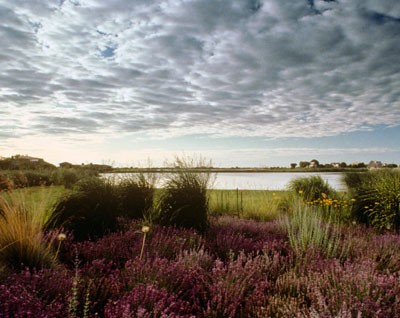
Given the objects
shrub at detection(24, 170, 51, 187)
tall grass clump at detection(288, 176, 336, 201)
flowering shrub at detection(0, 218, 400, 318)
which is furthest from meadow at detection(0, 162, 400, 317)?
shrub at detection(24, 170, 51, 187)

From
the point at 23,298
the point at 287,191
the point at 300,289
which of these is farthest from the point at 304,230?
the point at 287,191

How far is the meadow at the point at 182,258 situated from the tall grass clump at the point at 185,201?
21 mm

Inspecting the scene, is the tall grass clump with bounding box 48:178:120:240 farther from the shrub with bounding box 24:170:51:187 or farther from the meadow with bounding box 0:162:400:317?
the shrub with bounding box 24:170:51:187

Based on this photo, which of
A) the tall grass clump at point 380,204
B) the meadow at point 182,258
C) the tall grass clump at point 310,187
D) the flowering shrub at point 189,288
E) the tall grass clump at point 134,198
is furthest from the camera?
the tall grass clump at point 310,187

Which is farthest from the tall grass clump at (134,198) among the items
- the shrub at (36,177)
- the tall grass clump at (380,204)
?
the shrub at (36,177)

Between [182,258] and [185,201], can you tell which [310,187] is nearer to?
[185,201]

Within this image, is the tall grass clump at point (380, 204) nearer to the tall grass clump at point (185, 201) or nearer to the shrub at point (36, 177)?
the tall grass clump at point (185, 201)

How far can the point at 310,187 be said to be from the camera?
1325 cm

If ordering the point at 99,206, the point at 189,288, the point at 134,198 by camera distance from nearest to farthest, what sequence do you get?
1. the point at 189,288
2. the point at 99,206
3. the point at 134,198

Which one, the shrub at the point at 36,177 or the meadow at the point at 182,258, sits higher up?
the shrub at the point at 36,177

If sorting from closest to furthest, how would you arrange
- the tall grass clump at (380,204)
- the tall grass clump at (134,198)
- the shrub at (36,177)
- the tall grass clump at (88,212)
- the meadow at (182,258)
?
the meadow at (182,258), the tall grass clump at (88,212), the tall grass clump at (134,198), the tall grass clump at (380,204), the shrub at (36,177)

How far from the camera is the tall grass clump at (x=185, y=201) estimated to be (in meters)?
6.90

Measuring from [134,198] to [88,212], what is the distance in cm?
128

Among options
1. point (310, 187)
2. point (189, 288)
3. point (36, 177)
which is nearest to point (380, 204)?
→ point (310, 187)
